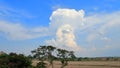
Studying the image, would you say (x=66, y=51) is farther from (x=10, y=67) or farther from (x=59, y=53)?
(x=10, y=67)

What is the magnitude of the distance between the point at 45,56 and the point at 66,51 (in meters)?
3.10

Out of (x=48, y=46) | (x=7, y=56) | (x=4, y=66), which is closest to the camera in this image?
(x=4, y=66)

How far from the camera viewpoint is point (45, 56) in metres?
43.6

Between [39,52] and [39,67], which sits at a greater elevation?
[39,52]

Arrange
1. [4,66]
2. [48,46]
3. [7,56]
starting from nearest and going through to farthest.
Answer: [4,66], [7,56], [48,46]

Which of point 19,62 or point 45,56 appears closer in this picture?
point 19,62

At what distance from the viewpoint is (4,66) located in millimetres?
31609

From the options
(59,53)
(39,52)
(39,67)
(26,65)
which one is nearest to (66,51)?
(59,53)

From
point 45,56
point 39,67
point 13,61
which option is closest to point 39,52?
point 45,56

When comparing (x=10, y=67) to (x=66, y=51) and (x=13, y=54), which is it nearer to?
(x=13, y=54)

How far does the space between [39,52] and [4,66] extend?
12655 mm

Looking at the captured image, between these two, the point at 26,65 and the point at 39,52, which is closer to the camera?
the point at 26,65

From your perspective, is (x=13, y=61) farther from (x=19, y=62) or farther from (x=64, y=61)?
(x=64, y=61)

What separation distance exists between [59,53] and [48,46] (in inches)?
88.7
